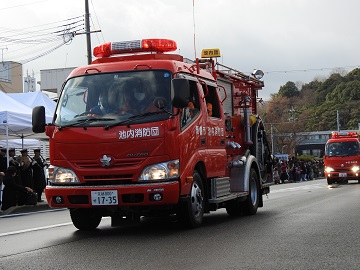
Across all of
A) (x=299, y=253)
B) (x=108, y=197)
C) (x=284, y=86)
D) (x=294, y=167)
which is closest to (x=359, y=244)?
(x=299, y=253)

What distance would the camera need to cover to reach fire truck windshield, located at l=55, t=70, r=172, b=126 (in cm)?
907

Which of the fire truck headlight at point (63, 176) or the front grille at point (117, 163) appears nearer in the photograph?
the front grille at point (117, 163)

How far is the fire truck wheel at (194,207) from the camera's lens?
943 cm

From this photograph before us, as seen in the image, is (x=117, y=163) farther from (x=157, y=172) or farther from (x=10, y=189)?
(x=10, y=189)

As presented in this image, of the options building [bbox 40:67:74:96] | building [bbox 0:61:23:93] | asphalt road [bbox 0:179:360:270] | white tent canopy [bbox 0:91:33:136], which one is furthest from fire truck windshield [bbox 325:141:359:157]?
building [bbox 0:61:23:93]

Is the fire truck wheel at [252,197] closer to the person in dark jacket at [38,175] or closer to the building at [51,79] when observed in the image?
the person in dark jacket at [38,175]

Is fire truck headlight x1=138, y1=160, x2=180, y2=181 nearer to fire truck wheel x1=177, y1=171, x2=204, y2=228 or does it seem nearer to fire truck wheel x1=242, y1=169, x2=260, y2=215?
fire truck wheel x1=177, y1=171, x2=204, y2=228

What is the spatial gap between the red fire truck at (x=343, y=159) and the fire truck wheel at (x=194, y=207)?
22.4 m

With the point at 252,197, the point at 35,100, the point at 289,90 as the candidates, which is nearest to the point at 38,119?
the point at 252,197

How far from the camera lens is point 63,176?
9242 millimetres

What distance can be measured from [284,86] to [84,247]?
95042 millimetres

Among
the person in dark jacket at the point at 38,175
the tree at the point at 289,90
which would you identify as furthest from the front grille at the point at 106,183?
the tree at the point at 289,90

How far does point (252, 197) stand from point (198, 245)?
492cm

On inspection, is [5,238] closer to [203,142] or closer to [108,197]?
[108,197]
